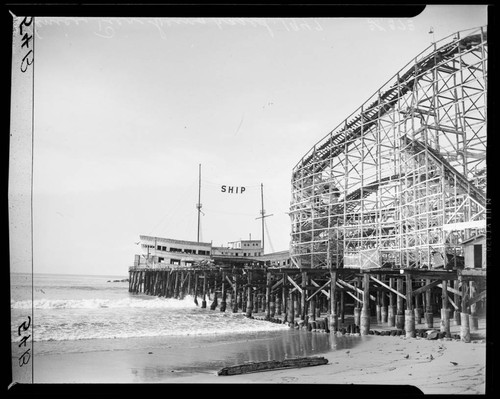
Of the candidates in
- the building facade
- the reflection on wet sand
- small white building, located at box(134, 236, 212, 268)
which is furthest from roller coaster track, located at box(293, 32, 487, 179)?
small white building, located at box(134, 236, 212, 268)

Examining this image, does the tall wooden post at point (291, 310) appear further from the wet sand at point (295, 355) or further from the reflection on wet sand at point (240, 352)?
the wet sand at point (295, 355)

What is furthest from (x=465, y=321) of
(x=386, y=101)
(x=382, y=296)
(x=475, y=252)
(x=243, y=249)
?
(x=243, y=249)

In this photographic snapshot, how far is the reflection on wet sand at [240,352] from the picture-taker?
1165 cm

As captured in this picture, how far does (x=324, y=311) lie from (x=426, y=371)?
717 inches

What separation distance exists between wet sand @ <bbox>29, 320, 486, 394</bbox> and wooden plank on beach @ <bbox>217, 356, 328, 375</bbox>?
0.19 metres

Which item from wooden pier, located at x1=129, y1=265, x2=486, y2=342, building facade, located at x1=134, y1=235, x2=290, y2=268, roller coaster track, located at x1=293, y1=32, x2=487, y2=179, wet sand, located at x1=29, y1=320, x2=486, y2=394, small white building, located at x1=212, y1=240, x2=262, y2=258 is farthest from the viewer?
small white building, located at x1=212, y1=240, x2=262, y2=258

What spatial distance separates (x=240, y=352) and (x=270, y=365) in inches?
146

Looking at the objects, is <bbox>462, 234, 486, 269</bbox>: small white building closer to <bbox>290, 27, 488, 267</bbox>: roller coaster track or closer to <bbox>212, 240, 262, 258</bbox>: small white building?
<bbox>290, 27, 488, 267</bbox>: roller coaster track

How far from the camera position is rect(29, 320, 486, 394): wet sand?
9.73m

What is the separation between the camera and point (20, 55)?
28.5 ft

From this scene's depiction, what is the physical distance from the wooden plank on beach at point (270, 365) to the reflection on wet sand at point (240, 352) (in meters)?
0.72

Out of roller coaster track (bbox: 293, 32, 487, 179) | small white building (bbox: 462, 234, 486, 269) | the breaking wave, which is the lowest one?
the breaking wave

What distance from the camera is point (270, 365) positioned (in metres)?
11.0
